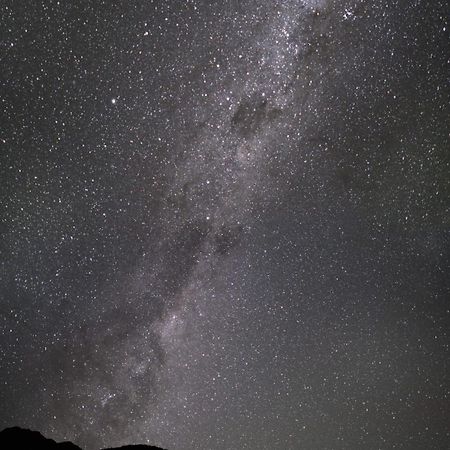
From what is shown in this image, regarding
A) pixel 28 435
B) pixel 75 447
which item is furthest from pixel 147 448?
pixel 28 435

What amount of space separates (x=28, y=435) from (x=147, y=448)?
4.78 feet

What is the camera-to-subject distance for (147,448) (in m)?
5.63

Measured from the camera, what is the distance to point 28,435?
17.5 ft

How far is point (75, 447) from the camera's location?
18.1 ft

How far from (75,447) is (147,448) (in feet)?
2.93

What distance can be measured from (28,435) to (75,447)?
59cm

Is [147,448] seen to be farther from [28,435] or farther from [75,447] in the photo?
[28,435]
